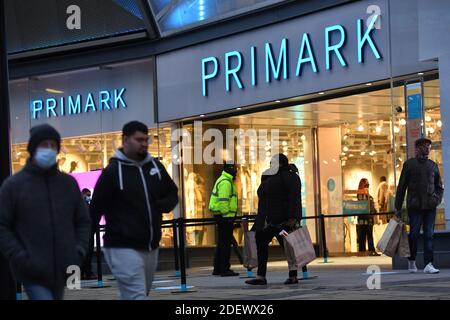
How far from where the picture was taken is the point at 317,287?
42.2 ft

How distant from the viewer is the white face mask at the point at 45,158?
6.41 m

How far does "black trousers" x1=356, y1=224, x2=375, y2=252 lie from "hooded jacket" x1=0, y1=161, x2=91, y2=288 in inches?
665

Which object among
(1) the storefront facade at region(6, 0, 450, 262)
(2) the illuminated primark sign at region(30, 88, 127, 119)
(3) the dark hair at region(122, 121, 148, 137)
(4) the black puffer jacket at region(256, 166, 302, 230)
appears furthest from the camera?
(2) the illuminated primark sign at region(30, 88, 127, 119)

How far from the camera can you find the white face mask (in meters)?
6.41

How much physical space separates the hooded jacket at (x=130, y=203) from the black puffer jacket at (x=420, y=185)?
7522mm

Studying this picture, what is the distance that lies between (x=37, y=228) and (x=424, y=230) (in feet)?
29.7

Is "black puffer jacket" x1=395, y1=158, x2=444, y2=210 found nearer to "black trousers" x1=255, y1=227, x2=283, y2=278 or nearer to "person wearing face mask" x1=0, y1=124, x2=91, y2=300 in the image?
"black trousers" x1=255, y1=227, x2=283, y2=278

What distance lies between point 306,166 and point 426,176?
377 inches

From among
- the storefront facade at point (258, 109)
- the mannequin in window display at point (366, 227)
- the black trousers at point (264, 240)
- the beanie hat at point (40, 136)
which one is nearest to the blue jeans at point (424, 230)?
the black trousers at point (264, 240)

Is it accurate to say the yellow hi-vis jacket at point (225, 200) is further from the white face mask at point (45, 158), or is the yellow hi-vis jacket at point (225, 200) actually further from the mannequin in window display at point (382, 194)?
the white face mask at point (45, 158)

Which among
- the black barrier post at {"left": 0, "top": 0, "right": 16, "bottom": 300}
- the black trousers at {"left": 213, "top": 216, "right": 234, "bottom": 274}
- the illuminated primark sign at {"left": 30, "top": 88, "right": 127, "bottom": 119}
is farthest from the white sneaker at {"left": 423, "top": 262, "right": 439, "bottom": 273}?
the illuminated primark sign at {"left": 30, "top": 88, "right": 127, "bottom": 119}

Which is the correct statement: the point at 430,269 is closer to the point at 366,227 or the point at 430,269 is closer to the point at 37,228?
the point at 366,227

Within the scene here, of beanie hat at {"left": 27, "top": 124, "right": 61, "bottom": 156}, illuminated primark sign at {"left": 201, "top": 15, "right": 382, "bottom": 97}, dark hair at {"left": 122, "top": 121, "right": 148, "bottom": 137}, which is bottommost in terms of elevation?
beanie hat at {"left": 27, "top": 124, "right": 61, "bottom": 156}

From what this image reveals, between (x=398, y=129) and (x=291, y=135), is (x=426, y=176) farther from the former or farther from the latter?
(x=291, y=135)
